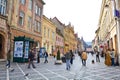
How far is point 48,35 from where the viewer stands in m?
42.9

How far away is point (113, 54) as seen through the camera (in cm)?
1838

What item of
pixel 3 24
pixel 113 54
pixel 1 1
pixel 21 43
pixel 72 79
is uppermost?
pixel 1 1

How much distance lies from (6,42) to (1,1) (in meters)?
5.29

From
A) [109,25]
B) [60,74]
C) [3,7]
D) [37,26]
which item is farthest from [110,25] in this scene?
[60,74]

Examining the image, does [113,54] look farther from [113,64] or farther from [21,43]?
[21,43]

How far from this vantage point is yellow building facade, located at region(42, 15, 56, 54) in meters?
39.5

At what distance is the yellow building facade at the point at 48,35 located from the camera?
39.5 m

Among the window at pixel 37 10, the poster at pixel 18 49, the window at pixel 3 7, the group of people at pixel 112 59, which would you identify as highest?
the window at pixel 37 10

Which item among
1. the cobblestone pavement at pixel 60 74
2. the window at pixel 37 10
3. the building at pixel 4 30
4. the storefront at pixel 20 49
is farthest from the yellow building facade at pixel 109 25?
the building at pixel 4 30

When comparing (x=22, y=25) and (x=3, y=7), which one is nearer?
(x=3, y=7)

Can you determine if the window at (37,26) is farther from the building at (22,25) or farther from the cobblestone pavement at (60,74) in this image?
the cobblestone pavement at (60,74)

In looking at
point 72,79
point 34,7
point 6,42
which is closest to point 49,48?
point 34,7

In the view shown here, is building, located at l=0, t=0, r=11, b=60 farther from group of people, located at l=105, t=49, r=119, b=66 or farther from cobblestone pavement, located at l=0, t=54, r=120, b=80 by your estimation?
group of people, located at l=105, t=49, r=119, b=66

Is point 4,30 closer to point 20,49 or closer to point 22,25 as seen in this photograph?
point 20,49
